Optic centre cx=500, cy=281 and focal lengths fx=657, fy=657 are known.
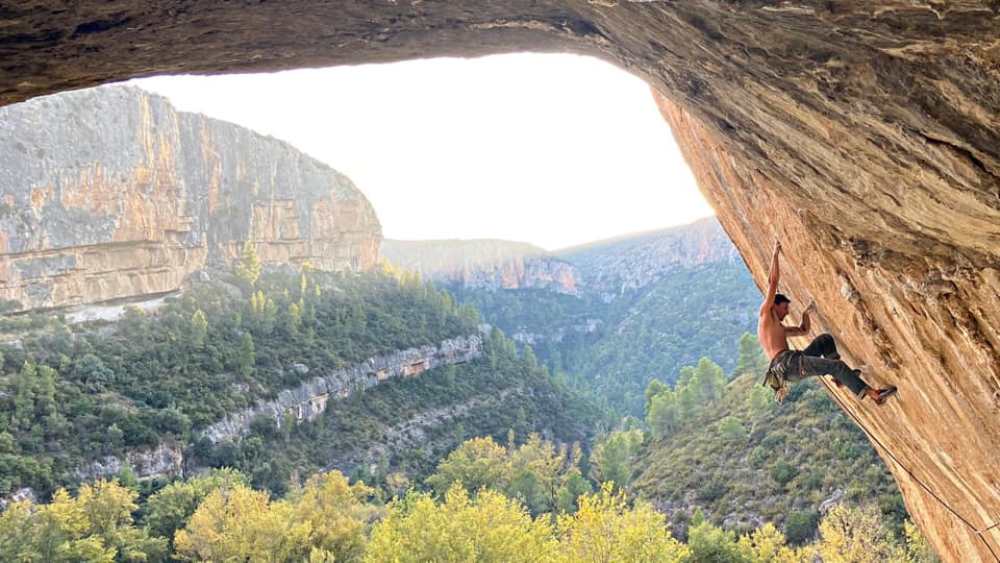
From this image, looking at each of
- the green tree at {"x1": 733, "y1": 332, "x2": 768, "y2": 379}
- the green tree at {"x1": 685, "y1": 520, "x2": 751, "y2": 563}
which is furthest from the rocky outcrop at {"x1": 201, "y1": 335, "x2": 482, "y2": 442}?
the green tree at {"x1": 685, "y1": 520, "x2": 751, "y2": 563}

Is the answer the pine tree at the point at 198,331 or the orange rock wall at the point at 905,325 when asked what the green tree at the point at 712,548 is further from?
the pine tree at the point at 198,331

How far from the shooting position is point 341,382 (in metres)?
68.8

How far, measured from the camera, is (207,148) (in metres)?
100

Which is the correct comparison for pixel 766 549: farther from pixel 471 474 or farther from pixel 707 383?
pixel 707 383

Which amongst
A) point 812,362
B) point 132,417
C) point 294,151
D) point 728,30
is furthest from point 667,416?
point 294,151

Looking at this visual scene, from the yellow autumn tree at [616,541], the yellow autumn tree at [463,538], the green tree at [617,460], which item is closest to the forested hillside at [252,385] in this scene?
the green tree at [617,460]

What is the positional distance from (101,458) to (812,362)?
153 ft

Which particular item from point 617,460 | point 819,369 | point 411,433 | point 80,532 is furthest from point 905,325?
point 411,433

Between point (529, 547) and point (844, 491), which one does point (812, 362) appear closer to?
point (529, 547)

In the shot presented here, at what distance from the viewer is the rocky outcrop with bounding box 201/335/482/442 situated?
54.5 m

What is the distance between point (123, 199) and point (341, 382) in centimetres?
3423

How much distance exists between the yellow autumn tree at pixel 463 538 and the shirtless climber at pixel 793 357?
1446 cm

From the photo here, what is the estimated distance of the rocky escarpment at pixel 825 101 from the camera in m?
3.34

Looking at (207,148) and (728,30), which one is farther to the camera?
(207,148)
